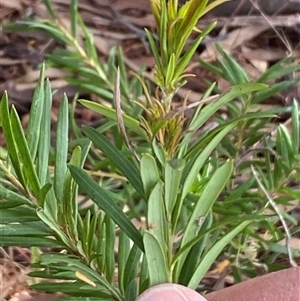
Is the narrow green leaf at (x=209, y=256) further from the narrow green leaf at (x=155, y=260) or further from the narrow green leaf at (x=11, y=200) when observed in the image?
the narrow green leaf at (x=11, y=200)

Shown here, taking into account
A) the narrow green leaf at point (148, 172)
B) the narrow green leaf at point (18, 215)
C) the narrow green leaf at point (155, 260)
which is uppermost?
the narrow green leaf at point (148, 172)

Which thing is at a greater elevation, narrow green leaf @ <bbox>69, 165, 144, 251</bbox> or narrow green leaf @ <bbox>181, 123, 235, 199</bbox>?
narrow green leaf @ <bbox>181, 123, 235, 199</bbox>

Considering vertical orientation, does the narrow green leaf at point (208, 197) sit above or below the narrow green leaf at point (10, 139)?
below

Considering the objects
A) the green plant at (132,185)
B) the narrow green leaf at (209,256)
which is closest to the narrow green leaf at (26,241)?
the green plant at (132,185)

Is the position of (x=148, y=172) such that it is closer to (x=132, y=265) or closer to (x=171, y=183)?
(x=171, y=183)

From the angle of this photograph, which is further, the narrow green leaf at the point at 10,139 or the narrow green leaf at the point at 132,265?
the narrow green leaf at the point at 132,265

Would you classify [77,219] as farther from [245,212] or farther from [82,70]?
[82,70]

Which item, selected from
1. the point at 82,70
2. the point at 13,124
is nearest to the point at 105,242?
the point at 13,124

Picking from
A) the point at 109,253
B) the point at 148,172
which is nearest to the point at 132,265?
the point at 109,253

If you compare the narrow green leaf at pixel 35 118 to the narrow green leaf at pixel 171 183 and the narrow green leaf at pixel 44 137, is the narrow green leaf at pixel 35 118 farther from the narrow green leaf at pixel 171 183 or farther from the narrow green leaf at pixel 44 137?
the narrow green leaf at pixel 171 183

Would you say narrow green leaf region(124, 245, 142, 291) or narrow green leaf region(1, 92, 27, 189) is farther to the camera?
narrow green leaf region(124, 245, 142, 291)

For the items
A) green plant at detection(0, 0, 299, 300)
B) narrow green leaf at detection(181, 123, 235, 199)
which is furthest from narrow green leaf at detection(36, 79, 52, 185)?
narrow green leaf at detection(181, 123, 235, 199)

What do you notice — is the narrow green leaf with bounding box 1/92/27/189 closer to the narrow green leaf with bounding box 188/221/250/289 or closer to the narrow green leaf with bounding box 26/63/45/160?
the narrow green leaf with bounding box 26/63/45/160
